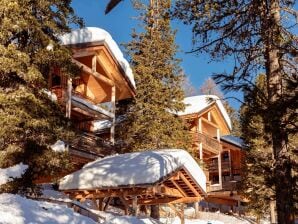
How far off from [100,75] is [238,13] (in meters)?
15.6

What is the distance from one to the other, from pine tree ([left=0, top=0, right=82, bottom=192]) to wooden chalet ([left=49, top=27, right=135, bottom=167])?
6136 mm

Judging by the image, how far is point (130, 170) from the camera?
15.0 meters

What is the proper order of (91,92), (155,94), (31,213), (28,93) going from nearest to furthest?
(31,213), (28,93), (155,94), (91,92)

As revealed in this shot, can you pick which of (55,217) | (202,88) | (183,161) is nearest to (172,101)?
(183,161)

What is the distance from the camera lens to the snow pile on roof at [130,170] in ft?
47.9

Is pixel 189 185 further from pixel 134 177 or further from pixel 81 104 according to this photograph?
pixel 81 104

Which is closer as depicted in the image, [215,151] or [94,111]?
[94,111]

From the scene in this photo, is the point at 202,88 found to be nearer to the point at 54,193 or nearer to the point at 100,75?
the point at 100,75

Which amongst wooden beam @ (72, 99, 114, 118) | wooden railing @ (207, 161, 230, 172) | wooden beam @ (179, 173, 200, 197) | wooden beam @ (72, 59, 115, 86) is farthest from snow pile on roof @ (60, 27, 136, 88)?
wooden railing @ (207, 161, 230, 172)

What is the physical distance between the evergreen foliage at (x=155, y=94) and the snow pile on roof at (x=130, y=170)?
6.37 meters

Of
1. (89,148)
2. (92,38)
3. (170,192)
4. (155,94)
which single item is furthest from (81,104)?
(170,192)

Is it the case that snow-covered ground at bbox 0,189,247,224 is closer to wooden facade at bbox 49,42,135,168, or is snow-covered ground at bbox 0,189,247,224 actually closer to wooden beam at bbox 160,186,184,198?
wooden beam at bbox 160,186,184,198

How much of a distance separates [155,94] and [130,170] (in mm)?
9631

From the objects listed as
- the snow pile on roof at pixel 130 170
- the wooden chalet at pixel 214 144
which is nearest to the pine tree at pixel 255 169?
the wooden chalet at pixel 214 144
